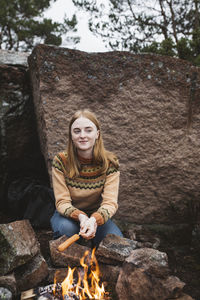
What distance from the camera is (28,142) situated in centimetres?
346

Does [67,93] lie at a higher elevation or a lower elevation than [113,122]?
higher

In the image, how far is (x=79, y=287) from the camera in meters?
1.62

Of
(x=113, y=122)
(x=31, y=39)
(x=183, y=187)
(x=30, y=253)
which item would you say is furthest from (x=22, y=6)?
(x=30, y=253)

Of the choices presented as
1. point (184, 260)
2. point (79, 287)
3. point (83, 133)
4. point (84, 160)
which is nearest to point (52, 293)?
point (79, 287)

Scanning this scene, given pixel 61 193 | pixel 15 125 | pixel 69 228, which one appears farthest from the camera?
pixel 15 125

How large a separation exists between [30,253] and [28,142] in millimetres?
1999

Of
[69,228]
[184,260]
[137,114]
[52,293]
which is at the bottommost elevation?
[184,260]

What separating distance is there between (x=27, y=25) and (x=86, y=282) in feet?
30.6

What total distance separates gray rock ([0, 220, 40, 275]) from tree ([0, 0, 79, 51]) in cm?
858

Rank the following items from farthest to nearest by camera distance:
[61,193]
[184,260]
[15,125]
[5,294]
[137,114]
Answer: [15,125] < [137,114] < [184,260] < [61,193] < [5,294]

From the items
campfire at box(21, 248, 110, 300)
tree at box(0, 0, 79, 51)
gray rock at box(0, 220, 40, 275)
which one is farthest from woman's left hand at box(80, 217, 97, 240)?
tree at box(0, 0, 79, 51)

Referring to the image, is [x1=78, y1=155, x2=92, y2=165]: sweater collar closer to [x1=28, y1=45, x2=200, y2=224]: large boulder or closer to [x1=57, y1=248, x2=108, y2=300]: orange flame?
[x1=57, y1=248, x2=108, y2=300]: orange flame

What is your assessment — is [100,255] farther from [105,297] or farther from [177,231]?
[177,231]

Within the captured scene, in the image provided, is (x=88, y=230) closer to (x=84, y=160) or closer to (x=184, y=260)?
(x=84, y=160)
